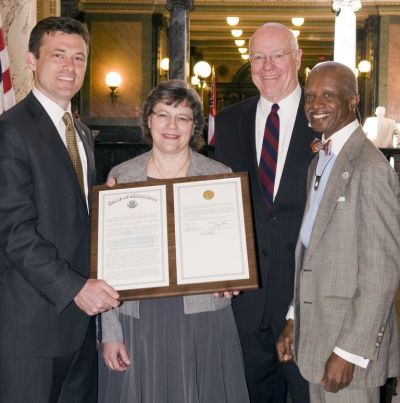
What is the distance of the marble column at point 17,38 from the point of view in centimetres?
559

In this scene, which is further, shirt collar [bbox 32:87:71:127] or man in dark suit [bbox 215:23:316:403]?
man in dark suit [bbox 215:23:316:403]

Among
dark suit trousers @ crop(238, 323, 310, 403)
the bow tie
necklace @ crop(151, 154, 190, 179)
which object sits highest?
the bow tie

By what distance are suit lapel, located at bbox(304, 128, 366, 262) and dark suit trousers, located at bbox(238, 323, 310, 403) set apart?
0.80 m

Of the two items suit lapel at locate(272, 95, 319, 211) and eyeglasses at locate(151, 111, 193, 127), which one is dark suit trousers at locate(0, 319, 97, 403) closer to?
eyeglasses at locate(151, 111, 193, 127)

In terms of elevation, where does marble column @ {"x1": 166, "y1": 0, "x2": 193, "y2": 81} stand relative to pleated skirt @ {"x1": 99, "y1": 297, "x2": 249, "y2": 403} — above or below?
above

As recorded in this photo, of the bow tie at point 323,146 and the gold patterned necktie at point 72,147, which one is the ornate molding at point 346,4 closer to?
the bow tie at point 323,146

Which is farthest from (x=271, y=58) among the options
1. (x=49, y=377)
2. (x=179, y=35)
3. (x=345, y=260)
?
(x=179, y=35)

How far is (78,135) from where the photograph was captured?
2.70 meters

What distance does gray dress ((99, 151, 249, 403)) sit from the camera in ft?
8.46

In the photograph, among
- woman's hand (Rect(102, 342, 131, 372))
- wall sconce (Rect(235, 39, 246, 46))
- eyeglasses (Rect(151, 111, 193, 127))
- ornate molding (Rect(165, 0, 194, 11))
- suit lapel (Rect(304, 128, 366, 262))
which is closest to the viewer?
suit lapel (Rect(304, 128, 366, 262))

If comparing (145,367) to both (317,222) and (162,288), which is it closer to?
(162,288)

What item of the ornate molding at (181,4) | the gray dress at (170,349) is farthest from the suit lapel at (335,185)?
the ornate molding at (181,4)

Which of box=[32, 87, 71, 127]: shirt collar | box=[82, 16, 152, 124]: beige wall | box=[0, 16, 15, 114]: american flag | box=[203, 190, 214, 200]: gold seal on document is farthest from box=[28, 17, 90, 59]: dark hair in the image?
box=[82, 16, 152, 124]: beige wall

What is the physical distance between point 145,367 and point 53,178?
37.4 inches
